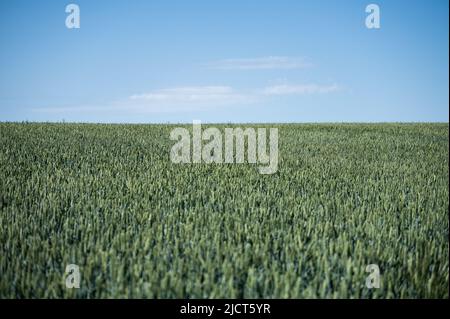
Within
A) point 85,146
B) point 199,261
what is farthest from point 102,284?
point 85,146

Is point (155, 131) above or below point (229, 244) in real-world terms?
above

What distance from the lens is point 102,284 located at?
10.2 ft

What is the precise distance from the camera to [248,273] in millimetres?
3283

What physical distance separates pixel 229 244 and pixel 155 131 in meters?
16.0

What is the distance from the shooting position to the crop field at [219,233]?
317 cm

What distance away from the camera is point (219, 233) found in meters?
4.07

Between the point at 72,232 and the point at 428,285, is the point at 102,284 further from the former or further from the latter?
the point at 428,285

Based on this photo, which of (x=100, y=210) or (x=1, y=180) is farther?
(x=1, y=180)

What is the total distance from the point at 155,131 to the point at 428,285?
16910mm

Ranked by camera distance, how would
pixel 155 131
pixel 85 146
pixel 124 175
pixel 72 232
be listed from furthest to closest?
pixel 155 131 → pixel 85 146 → pixel 124 175 → pixel 72 232

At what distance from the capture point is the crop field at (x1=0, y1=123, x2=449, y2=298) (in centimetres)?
317

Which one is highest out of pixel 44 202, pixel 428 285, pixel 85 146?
pixel 85 146
